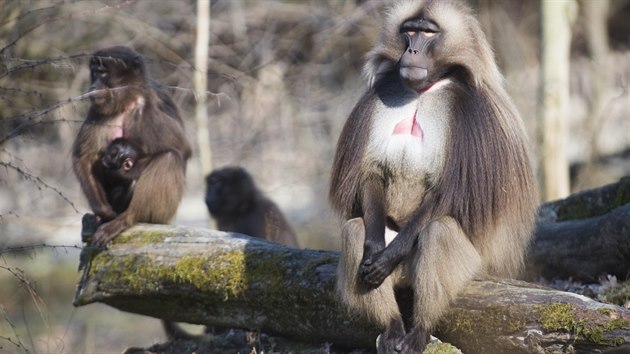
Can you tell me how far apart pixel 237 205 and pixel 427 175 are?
4855mm

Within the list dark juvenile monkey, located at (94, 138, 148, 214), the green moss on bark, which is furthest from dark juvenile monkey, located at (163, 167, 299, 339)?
the green moss on bark

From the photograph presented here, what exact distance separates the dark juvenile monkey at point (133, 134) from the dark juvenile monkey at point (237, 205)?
167cm

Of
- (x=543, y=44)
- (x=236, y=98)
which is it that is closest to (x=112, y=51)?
(x=543, y=44)

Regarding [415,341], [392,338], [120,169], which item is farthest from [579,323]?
[120,169]

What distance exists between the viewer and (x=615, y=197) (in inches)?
277

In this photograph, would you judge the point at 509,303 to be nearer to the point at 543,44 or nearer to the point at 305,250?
the point at 305,250

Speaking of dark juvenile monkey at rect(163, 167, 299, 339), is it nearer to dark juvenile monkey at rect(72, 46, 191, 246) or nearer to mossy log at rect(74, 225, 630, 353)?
dark juvenile monkey at rect(72, 46, 191, 246)

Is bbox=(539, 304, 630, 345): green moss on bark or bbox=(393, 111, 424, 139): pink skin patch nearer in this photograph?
bbox=(539, 304, 630, 345): green moss on bark

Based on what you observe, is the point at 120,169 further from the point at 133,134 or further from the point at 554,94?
the point at 554,94

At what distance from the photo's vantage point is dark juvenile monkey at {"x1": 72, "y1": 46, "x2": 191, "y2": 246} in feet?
25.3

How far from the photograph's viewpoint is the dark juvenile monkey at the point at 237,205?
963 cm

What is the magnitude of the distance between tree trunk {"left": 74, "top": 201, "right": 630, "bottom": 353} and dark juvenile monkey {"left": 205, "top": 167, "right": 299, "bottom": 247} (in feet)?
8.45

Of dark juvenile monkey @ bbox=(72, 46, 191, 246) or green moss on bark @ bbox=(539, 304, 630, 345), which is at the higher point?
dark juvenile monkey @ bbox=(72, 46, 191, 246)

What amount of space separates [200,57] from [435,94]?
6.44 metres
